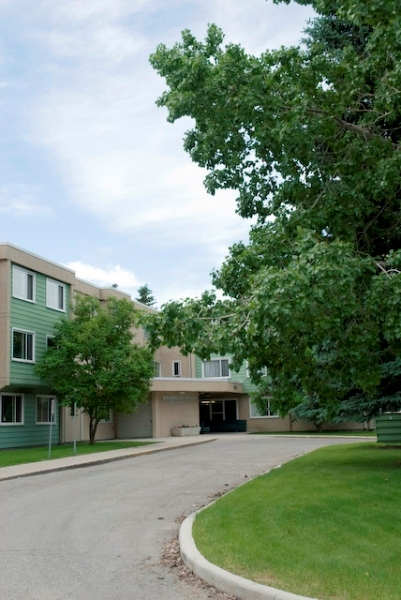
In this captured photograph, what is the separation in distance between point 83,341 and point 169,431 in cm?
1362

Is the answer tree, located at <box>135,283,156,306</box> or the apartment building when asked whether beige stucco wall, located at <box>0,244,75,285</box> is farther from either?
tree, located at <box>135,283,156,306</box>

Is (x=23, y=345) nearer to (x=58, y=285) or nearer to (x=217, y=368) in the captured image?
(x=58, y=285)

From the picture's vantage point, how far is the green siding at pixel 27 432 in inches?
1118

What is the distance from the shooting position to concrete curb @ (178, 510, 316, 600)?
591cm

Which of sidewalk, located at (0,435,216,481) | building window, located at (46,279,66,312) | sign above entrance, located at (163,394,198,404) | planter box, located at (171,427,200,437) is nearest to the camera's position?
sidewalk, located at (0,435,216,481)

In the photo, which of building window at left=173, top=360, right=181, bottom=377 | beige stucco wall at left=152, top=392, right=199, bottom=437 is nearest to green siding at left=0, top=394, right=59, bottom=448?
beige stucco wall at left=152, top=392, right=199, bottom=437

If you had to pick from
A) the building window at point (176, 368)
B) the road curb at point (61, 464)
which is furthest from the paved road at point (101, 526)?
the building window at point (176, 368)

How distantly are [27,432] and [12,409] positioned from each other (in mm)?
1418

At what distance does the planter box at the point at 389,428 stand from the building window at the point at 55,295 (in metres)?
15.6

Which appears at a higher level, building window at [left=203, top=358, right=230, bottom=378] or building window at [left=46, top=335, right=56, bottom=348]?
building window at [left=46, top=335, right=56, bottom=348]

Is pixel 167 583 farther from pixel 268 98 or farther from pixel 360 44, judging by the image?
pixel 360 44

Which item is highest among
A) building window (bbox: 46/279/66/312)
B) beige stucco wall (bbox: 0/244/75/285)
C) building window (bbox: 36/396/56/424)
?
beige stucco wall (bbox: 0/244/75/285)

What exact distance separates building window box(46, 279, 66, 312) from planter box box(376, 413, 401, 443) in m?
15.6

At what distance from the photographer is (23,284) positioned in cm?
2914
